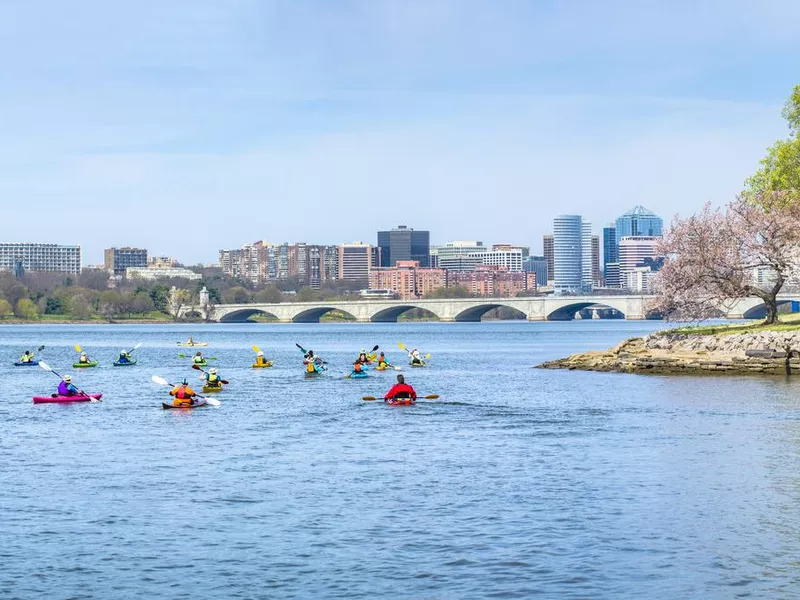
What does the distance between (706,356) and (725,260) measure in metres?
8.05

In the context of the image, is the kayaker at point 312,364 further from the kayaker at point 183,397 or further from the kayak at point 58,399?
the kayaker at point 183,397

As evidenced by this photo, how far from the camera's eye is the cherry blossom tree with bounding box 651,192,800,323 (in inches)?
2694

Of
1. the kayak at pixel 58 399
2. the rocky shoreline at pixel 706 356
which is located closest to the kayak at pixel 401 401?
the kayak at pixel 58 399

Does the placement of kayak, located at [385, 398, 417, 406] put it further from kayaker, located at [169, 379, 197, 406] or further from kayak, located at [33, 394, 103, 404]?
kayak, located at [33, 394, 103, 404]

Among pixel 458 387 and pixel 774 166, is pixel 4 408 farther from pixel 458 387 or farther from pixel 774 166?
pixel 774 166

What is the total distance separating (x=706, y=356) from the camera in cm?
6281

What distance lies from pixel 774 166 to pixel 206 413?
4924 cm

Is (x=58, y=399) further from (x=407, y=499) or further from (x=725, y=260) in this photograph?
(x=725, y=260)

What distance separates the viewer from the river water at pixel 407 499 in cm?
1958

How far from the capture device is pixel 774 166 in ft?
266

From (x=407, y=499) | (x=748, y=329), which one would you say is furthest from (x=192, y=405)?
(x=748, y=329)

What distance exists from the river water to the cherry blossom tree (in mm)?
19487

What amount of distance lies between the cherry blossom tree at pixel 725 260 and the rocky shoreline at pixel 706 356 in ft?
7.94

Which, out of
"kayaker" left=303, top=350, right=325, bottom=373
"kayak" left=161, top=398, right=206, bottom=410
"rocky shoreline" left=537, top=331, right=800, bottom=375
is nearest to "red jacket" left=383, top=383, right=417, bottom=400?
"kayak" left=161, top=398, right=206, bottom=410
